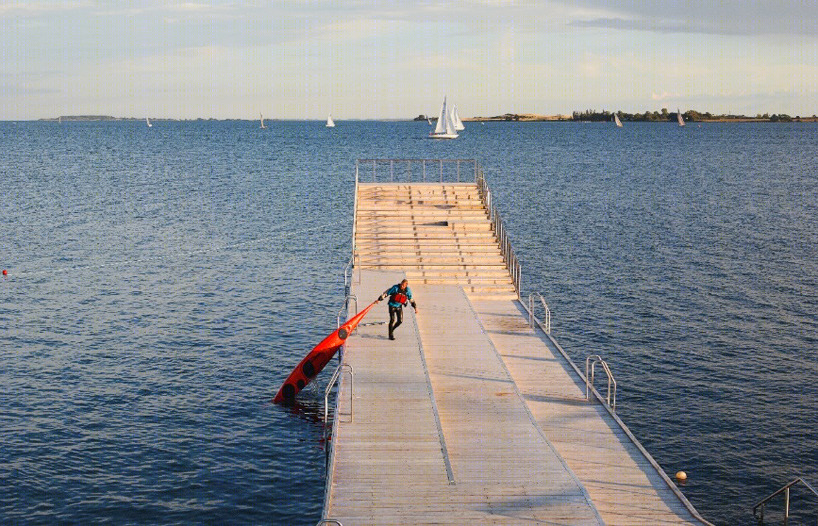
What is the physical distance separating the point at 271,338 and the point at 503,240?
11.9 metres

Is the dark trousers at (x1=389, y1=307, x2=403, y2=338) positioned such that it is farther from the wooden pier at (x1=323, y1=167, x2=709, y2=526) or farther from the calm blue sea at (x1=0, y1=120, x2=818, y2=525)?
the calm blue sea at (x1=0, y1=120, x2=818, y2=525)

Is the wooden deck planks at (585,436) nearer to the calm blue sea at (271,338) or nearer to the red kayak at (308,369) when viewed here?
the calm blue sea at (271,338)

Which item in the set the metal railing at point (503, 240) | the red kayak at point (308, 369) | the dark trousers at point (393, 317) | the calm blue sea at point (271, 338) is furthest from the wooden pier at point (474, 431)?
the calm blue sea at point (271, 338)

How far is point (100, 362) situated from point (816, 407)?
26.8m

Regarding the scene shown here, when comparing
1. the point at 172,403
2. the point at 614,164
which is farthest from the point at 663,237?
the point at 614,164

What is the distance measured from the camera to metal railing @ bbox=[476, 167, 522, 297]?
41531mm

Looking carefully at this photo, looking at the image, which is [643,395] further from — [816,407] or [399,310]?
[399,310]

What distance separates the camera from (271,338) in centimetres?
4041

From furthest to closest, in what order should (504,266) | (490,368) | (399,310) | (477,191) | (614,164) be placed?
1. (614,164)
2. (477,191)
3. (504,266)
4. (399,310)
5. (490,368)

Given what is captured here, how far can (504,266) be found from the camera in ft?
142

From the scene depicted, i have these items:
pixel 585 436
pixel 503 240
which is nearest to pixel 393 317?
pixel 585 436

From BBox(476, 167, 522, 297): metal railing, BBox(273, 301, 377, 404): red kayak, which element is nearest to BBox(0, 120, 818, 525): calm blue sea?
BBox(273, 301, 377, 404): red kayak

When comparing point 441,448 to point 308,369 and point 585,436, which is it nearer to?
point 585,436

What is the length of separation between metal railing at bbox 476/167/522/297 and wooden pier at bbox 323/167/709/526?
2.20 feet
